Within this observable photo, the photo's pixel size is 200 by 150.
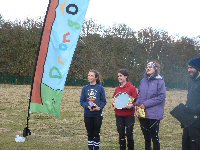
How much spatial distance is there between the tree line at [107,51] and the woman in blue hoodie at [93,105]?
42.2m

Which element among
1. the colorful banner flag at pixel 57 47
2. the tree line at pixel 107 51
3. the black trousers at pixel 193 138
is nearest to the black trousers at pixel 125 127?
the colorful banner flag at pixel 57 47

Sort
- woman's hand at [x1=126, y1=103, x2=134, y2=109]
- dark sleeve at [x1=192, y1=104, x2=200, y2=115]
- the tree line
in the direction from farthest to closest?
the tree line → woman's hand at [x1=126, y1=103, x2=134, y2=109] → dark sleeve at [x1=192, y1=104, x2=200, y2=115]

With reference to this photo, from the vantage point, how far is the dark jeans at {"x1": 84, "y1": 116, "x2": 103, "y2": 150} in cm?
844

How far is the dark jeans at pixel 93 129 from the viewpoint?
8.44 metres

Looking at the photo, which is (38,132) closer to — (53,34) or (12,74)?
(53,34)

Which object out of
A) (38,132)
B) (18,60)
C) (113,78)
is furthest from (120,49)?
(38,132)

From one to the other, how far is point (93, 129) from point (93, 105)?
54 centimetres

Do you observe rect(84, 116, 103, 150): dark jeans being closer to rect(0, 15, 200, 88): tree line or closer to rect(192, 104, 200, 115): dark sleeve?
rect(192, 104, 200, 115): dark sleeve

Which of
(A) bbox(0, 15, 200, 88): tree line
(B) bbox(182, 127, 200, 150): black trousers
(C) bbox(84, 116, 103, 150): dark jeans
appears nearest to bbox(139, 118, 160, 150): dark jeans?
(C) bbox(84, 116, 103, 150): dark jeans

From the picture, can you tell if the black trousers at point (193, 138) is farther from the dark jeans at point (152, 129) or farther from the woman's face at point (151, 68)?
the woman's face at point (151, 68)

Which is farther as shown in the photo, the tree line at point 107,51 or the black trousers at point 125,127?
the tree line at point 107,51

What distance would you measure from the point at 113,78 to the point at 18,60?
558 inches

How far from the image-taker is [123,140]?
27.7ft

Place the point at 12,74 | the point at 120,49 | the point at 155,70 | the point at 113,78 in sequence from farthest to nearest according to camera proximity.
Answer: the point at 120,49, the point at 113,78, the point at 12,74, the point at 155,70
